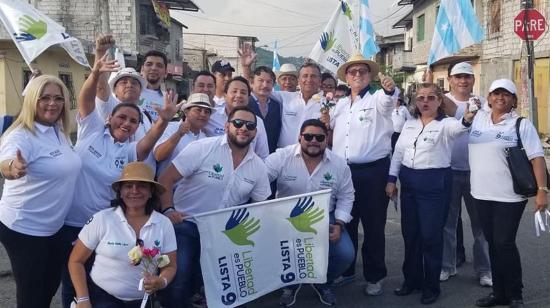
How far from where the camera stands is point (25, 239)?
355 centimetres

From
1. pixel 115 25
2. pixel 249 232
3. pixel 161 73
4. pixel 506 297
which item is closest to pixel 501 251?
pixel 506 297

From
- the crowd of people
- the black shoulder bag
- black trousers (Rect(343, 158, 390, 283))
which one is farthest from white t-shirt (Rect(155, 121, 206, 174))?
the black shoulder bag

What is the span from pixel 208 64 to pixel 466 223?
44900 millimetres

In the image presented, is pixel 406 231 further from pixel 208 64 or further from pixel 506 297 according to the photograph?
pixel 208 64

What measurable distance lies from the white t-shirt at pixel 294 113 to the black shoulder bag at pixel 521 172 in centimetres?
221

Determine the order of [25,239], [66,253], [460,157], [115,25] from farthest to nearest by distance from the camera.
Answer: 1. [115,25]
2. [460,157]
3. [66,253]
4. [25,239]

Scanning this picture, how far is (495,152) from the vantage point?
4.73 m

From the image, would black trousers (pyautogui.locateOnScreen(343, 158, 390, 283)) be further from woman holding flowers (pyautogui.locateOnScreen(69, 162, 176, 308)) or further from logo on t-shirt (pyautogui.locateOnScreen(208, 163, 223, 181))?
woman holding flowers (pyautogui.locateOnScreen(69, 162, 176, 308))

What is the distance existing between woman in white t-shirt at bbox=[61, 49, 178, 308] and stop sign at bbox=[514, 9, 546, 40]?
11.8 meters

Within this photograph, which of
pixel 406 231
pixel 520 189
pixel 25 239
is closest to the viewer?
pixel 25 239

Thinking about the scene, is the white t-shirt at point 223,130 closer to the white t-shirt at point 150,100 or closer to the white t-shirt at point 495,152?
the white t-shirt at point 150,100

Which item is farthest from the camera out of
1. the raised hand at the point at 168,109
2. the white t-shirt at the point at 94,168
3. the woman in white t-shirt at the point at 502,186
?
the woman in white t-shirt at the point at 502,186

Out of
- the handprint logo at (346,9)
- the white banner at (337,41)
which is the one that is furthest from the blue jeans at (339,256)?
the handprint logo at (346,9)

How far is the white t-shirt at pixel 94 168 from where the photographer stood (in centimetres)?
388
